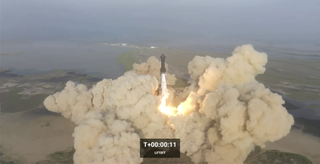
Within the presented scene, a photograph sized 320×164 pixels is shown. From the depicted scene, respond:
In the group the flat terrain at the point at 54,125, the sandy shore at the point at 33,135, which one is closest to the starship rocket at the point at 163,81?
the flat terrain at the point at 54,125

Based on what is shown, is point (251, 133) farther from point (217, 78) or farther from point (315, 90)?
point (315, 90)

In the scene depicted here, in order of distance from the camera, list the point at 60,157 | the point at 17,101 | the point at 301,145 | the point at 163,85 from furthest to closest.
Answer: the point at 17,101
the point at 163,85
the point at 301,145
the point at 60,157

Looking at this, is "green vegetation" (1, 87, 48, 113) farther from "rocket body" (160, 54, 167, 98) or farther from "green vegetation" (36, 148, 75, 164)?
"rocket body" (160, 54, 167, 98)

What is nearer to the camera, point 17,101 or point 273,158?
point 273,158

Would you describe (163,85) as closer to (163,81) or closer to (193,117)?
(163,81)

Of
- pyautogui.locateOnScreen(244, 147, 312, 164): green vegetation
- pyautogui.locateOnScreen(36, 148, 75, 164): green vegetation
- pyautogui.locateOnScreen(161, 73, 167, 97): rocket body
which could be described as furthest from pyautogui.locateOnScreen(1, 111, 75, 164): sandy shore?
pyautogui.locateOnScreen(244, 147, 312, 164): green vegetation

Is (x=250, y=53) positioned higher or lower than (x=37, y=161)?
higher

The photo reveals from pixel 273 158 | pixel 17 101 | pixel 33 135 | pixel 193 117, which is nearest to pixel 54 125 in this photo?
pixel 33 135

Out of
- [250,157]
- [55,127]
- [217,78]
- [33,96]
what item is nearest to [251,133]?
[250,157]
